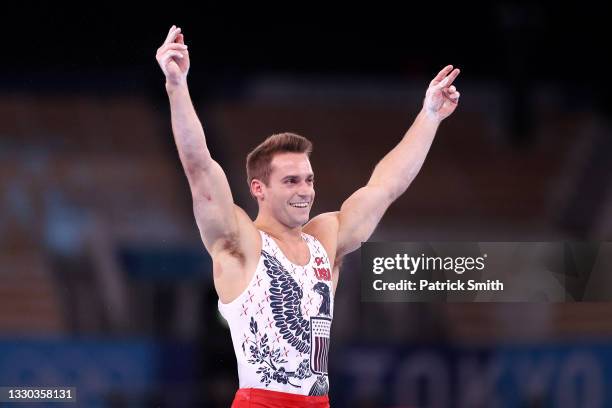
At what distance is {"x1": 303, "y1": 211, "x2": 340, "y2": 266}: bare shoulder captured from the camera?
13.6 feet

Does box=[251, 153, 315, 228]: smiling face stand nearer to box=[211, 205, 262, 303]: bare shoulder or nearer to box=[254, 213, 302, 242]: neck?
box=[254, 213, 302, 242]: neck

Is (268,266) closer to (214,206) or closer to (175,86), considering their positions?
(214,206)

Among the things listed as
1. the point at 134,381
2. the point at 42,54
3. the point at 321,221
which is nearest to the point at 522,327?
the point at 134,381

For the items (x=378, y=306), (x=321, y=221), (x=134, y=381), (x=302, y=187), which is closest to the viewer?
(x=302, y=187)

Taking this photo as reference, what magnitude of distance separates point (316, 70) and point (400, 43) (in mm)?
1080

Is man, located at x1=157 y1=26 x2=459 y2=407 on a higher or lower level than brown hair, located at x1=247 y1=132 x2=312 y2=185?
lower

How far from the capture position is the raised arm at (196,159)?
3.47 meters

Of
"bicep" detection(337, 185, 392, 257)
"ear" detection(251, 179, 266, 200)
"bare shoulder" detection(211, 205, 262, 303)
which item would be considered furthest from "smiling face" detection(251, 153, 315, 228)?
"bicep" detection(337, 185, 392, 257)

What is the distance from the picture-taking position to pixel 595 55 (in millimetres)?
9141

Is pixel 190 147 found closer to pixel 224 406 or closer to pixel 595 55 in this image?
pixel 224 406

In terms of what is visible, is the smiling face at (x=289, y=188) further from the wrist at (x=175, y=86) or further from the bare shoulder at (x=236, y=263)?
the wrist at (x=175, y=86)

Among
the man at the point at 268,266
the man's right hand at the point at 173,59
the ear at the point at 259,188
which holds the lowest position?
the man at the point at 268,266

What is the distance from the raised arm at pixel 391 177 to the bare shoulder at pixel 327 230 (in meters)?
0.03

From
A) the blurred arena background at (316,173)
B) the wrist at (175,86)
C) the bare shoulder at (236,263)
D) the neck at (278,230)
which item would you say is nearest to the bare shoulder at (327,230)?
the neck at (278,230)
